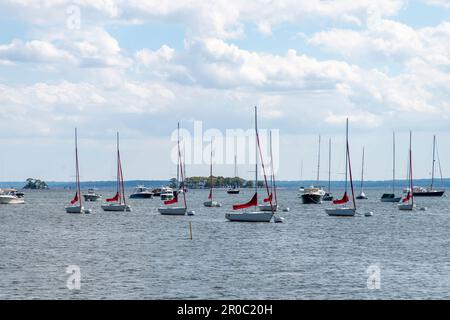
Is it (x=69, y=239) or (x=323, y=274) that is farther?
(x=69, y=239)

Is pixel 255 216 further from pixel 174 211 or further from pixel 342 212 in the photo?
pixel 174 211

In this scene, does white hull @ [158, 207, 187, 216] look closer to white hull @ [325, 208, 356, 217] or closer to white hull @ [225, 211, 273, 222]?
white hull @ [325, 208, 356, 217]

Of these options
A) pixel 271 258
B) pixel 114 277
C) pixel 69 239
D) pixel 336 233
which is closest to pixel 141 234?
pixel 69 239

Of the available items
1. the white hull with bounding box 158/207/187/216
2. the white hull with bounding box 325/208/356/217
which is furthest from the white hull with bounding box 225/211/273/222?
the white hull with bounding box 158/207/187/216

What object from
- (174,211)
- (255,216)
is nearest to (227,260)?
(255,216)

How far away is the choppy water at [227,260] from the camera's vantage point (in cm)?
4812

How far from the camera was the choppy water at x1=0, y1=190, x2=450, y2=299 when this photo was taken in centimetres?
4812

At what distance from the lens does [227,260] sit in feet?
211

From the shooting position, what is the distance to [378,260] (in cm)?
6550

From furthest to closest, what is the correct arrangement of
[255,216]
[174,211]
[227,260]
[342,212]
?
[174,211] → [342,212] → [255,216] → [227,260]
